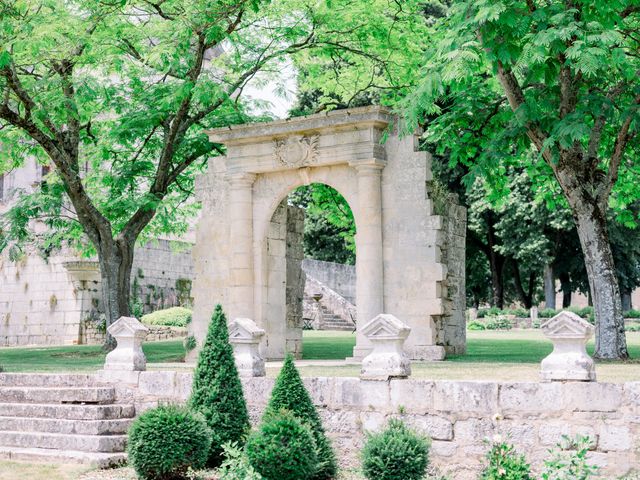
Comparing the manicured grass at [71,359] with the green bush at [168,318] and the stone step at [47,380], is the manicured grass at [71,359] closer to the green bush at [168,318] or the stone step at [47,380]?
the stone step at [47,380]

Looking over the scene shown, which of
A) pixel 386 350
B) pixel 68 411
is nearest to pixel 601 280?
pixel 386 350

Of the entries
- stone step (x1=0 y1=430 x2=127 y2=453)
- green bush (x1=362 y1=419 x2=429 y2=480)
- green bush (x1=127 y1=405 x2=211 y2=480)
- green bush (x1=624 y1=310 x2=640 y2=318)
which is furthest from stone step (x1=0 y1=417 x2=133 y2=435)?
green bush (x1=624 y1=310 x2=640 y2=318)

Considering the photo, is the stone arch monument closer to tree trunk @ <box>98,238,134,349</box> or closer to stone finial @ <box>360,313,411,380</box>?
tree trunk @ <box>98,238,134,349</box>

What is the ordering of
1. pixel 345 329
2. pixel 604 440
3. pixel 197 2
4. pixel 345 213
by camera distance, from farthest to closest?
1. pixel 345 329
2. pixel 345 213
3. pixel 197 2
4. pixel 604 440

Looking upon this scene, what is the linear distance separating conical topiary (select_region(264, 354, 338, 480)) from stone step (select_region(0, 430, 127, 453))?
241 centimetres

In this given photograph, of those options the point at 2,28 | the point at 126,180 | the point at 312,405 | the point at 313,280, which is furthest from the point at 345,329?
the point at 312,405

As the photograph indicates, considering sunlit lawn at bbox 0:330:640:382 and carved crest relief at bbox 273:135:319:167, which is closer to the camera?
sunlit lawn at bbox 0:330:640:382

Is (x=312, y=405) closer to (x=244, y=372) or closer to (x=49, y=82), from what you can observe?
(x=244, y=372)

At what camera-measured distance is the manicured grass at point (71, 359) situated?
1589 cm

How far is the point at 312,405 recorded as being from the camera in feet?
35.3

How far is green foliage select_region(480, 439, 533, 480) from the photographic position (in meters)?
8.84

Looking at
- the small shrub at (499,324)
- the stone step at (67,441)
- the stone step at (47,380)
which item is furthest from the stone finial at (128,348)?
the small shrub at (499,324)

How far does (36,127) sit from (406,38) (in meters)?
8.19

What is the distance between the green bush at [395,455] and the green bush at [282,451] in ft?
2.18
